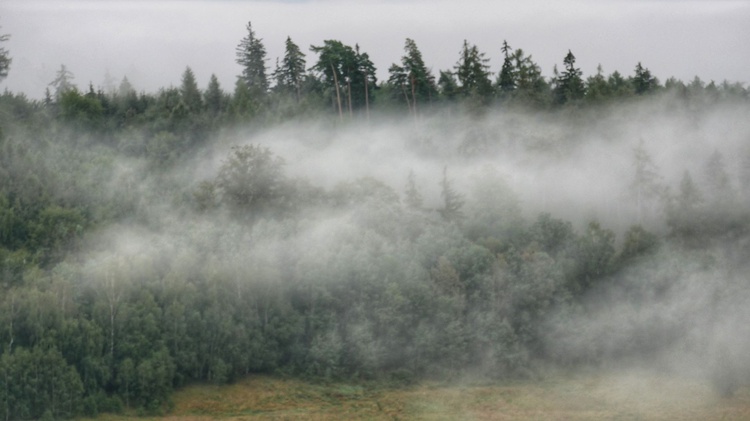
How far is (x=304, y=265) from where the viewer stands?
87500 mm

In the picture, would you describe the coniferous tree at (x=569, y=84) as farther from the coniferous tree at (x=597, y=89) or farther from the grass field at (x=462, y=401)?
the grass field at (x=462, y=401)

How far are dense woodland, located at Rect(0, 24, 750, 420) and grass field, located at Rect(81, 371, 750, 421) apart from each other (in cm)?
178

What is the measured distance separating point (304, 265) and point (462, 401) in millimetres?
19581

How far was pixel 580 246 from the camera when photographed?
96.3 metres

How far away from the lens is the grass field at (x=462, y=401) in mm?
76625

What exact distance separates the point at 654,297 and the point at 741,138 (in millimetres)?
39252

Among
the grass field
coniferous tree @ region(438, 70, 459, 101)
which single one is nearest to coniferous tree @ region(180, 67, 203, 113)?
coniferous tree @ region(438, 70, 459, 101)

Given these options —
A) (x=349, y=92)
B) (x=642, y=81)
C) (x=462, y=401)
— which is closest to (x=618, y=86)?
(x=642, y=81)

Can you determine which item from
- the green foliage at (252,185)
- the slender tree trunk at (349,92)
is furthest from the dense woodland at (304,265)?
the slender tree trunk at (349,92)

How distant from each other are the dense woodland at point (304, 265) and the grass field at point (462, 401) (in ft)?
5.83

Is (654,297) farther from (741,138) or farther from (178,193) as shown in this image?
(178,193)

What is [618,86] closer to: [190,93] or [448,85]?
[448,85]

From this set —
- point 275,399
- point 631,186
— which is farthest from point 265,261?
point 631,186

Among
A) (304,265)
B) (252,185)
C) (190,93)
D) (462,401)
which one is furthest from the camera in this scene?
(190,93)
